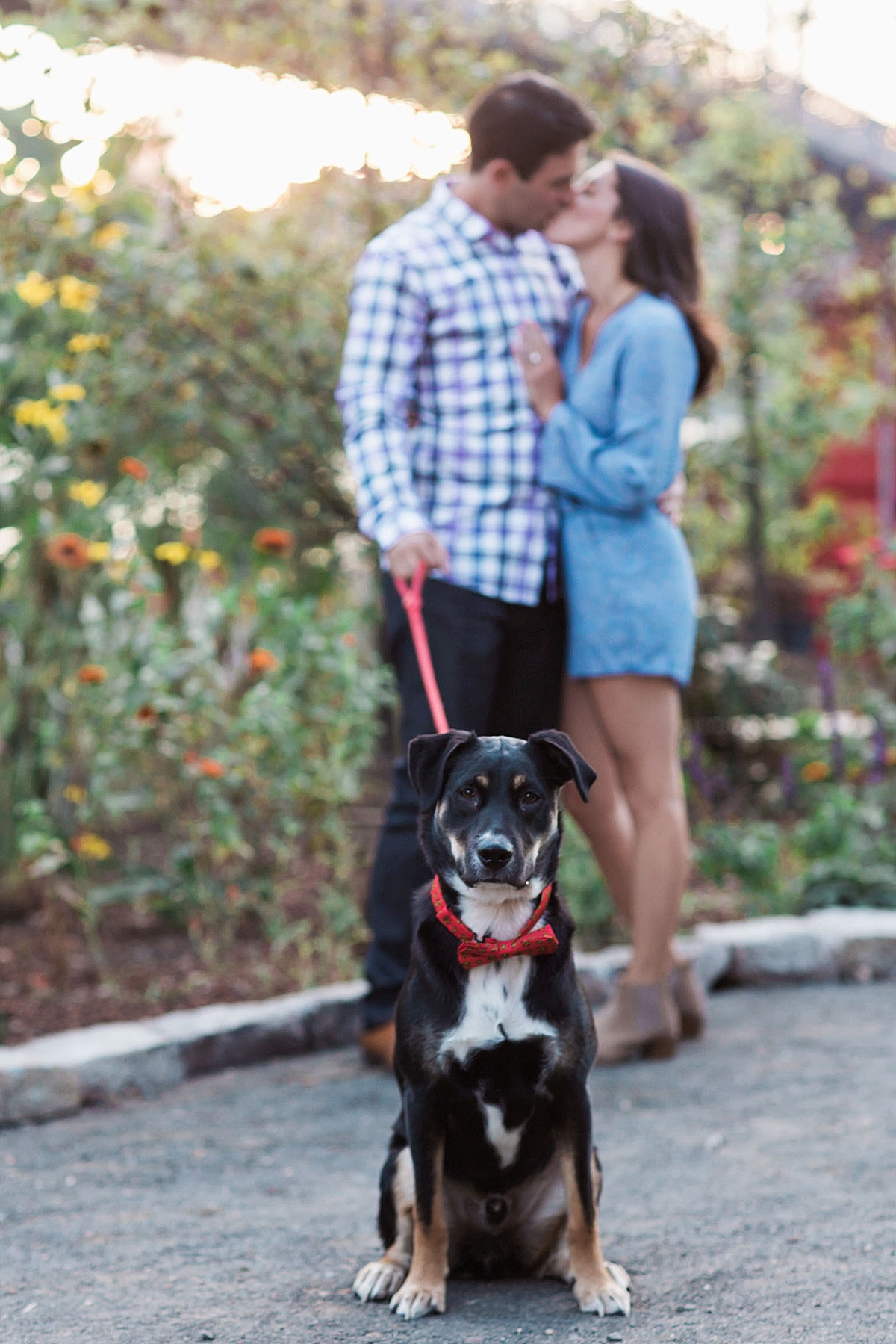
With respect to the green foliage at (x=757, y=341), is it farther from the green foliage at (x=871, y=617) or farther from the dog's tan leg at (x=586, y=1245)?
the dog's tan leg at (x=586, y=1245)

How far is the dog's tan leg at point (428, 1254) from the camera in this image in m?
2.19

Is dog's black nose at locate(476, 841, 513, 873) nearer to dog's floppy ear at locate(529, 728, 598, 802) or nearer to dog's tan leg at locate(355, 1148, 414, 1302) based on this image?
dog's floppy ear at locate(529, 728, 598, 802)

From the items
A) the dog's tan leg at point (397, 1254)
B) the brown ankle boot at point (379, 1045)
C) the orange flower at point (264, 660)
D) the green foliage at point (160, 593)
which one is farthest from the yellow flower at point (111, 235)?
the dog's tan leg at point (397, 1254)

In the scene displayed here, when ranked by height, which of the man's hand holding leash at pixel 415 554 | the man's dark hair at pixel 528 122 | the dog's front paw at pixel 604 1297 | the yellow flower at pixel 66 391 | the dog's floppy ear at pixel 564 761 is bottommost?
the dog's front paw at pixel 604 1297

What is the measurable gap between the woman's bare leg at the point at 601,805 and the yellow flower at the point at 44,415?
1732mm

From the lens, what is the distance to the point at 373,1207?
112 inches

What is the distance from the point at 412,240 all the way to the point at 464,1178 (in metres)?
2.21

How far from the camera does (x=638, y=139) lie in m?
5.55

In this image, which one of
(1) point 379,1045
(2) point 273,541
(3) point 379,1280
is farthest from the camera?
(2) point 273,541

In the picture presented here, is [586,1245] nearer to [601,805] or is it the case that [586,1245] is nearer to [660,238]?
[601,805]

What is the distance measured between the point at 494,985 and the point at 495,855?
24 cm

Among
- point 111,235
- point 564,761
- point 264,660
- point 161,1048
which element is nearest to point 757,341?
point 111,235

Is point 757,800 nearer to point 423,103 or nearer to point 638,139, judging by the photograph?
point 638,139

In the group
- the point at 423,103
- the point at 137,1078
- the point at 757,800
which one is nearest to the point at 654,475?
the point at 137,1078
